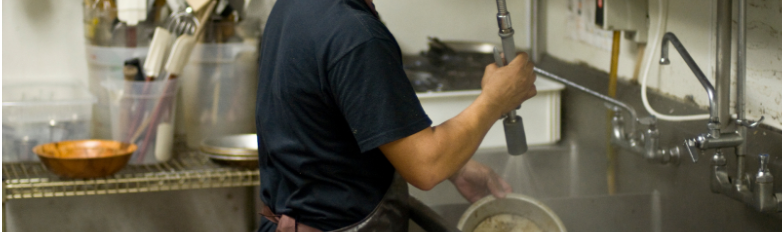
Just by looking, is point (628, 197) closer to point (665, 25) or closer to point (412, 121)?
point (665, 25)

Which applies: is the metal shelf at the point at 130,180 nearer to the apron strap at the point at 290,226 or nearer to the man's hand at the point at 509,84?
the apron strap at the point at 290,226

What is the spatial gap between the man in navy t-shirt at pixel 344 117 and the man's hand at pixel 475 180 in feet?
0.73

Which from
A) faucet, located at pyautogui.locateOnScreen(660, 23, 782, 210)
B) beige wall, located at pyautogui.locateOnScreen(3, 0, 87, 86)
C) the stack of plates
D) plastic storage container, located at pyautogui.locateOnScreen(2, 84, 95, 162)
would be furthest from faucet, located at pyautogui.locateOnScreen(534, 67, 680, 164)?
beige wall, located at pyautogui.locateOnScreen(3, 0, 87, 86)

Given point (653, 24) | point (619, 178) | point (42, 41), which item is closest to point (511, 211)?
point (619, 178)

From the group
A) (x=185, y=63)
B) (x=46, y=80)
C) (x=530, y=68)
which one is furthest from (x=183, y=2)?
(x=530, y=68)

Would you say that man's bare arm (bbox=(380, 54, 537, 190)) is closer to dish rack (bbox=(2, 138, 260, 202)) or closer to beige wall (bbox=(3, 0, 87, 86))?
dish rack (bbox=(2, 138, 260, 202))

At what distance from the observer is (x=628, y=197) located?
4.36 feet

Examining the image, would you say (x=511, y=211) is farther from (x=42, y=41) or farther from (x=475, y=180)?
(x=42, y=41)

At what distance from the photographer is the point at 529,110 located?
1.60 metres

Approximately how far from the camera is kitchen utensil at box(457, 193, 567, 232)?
112 centimetres

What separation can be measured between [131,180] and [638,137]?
1019 millimetres

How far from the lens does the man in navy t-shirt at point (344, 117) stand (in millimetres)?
816

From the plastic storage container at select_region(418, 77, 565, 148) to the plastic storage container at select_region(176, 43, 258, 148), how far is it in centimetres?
45

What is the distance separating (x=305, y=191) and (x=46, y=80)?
1.09 meters
